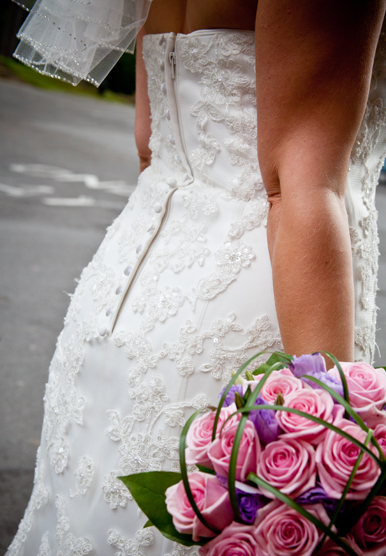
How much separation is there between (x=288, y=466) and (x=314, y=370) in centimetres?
16

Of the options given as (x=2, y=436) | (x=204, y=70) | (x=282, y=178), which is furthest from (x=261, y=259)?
(x=2, y=436)

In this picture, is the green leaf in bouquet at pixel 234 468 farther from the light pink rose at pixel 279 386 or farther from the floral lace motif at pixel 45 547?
the floral lace motif at pixel 45 547

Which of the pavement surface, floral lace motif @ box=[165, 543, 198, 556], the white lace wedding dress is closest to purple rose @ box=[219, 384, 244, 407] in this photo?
the white lace wedding dress

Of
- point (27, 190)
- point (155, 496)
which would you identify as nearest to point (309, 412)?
point (155, 496)

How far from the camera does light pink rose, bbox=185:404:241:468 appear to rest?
2.48 ft

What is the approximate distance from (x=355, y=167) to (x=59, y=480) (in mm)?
1064

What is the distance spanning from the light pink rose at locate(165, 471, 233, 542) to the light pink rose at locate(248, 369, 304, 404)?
0.13 meters

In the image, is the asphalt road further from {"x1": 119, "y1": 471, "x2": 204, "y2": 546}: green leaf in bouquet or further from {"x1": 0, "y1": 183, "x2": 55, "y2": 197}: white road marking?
{"x1": 119, "y1": 471, "x2": 204, "y2": 546}: green leaf in bouquet

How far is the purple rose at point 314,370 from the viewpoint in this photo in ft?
2.51

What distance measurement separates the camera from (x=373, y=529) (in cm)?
70

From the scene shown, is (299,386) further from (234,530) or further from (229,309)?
(229,309)

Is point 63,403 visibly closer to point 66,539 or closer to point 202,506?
point 66,539

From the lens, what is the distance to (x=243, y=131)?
1.25 metres

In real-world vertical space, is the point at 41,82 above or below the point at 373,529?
above
